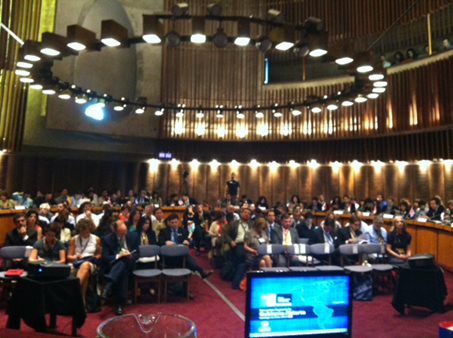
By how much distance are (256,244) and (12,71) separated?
10090 mm

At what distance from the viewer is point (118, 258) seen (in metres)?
5.43

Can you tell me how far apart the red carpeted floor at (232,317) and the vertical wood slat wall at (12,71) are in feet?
28.0

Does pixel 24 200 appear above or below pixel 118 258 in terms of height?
above

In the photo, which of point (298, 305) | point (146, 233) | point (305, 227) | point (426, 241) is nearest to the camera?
point (298, 305)

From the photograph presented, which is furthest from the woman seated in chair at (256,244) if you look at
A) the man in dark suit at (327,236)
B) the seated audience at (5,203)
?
the seated audience at (5,203)

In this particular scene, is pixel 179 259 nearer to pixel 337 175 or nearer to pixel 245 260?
pixel 245 260

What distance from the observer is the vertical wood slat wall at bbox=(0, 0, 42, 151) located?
1186cm

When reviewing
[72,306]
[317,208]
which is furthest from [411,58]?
[72,306]

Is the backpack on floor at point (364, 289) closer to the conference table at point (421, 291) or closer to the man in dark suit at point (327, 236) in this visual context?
the conference table at point (421, 291)

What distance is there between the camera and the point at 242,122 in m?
15.2

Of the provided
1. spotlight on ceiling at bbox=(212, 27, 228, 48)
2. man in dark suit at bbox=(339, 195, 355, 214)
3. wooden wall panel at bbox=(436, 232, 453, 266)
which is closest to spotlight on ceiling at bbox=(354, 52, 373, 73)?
spotlight on ceiling at bbox=(212, 27, 228, 48)

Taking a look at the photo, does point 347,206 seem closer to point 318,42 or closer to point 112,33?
point 318,42

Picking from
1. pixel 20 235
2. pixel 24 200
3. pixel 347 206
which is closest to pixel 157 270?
pixel 20 235

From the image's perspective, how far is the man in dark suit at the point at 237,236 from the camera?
7078 millimetres
